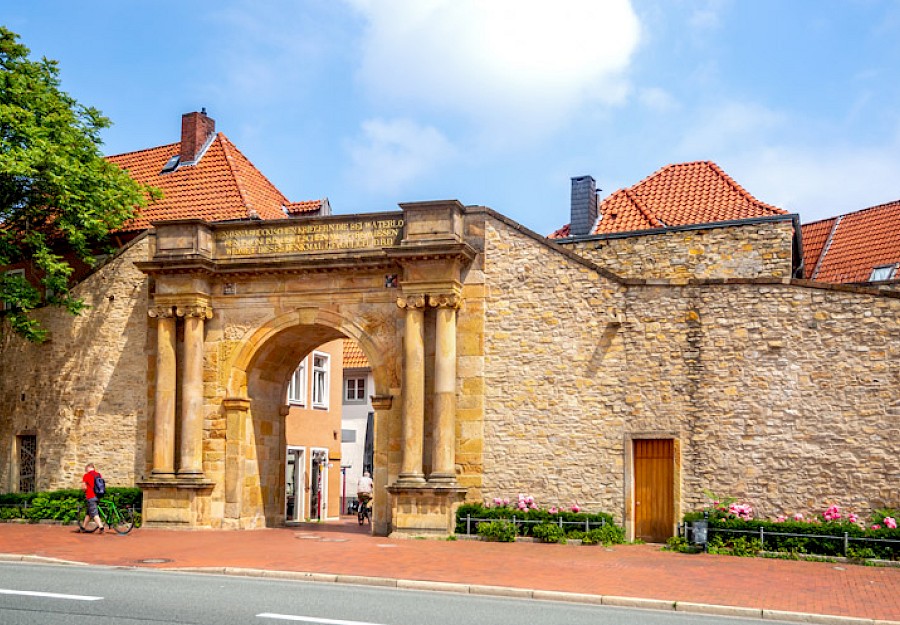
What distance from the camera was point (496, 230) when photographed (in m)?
22.7

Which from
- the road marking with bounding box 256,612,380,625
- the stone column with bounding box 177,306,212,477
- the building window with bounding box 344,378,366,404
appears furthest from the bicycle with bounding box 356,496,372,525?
the road marking with bounding box 256,612,380,625

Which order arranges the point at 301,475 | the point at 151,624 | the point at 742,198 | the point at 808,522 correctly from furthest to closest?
1. the point at 301,475
2. the point at 742,198
3. the point at 808,522
4. the point at 151,624

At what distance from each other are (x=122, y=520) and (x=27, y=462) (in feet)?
19.9

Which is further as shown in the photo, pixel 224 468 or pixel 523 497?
pixel 224 468

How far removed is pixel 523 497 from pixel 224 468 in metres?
7.19

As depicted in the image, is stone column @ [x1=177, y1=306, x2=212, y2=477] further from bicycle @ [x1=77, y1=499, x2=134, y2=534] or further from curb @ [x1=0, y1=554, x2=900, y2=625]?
curb @ [x1=0, y1=554, x2=900, y2=625]

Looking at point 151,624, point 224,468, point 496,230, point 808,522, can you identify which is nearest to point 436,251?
point 496,230

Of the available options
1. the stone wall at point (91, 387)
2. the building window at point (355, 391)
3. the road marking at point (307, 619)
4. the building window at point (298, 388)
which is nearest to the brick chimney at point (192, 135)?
the stone wall at point (91, 387)

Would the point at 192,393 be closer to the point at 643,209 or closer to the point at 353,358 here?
the point at 643,209

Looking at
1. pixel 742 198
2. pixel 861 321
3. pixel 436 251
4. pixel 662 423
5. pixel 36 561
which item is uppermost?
pixel 742 198

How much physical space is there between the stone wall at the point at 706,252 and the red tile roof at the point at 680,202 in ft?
7.92

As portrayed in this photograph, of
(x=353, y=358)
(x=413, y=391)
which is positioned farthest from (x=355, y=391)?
(x=413, y=391)

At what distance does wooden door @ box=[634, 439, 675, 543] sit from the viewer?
20.9 m

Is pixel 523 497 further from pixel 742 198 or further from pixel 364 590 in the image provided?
pixel 742 198
